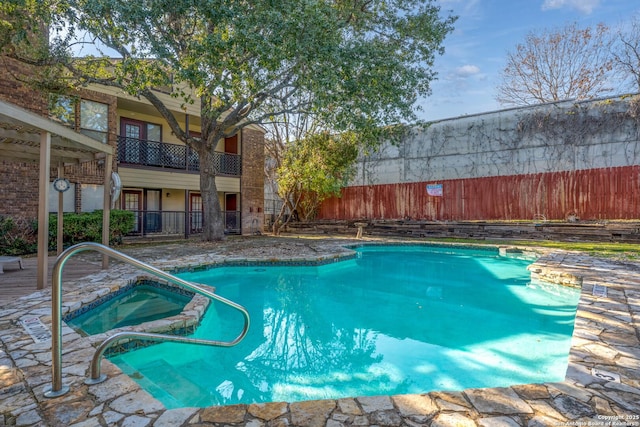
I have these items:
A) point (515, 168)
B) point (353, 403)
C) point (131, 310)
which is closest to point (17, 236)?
point (131, 310)

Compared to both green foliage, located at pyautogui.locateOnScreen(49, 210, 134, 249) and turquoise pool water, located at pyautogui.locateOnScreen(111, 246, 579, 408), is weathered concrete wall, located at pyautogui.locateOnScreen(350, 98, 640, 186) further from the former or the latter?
green foliage, located at pyautogui.locateOnScreen(49, 210, 134, 249)

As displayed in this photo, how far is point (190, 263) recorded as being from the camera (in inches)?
307

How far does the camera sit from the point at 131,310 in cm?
531

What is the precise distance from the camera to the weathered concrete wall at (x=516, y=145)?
1342cm

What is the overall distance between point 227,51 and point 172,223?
9185 millimetres

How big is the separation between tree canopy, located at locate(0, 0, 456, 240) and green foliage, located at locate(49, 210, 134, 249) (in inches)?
150

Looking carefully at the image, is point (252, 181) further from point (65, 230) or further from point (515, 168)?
point (515, 168)

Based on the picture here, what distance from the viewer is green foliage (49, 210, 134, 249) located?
10.1m

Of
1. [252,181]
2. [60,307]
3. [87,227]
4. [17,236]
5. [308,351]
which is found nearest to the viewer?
[60,307]

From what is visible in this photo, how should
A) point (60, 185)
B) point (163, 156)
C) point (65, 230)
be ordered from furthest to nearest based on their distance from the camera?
1. point (163, 156)
2. point (65, 230)
3. point (60, 185)

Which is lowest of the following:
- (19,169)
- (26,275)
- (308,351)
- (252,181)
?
(308,351)

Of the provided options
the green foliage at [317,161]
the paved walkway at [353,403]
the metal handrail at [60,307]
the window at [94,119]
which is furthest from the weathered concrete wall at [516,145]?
the metal handrail at [60,307]

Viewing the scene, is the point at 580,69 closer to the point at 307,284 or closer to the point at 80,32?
the point at 307,284

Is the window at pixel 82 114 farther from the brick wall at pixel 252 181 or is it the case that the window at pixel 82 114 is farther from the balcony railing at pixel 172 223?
the brick wall at pixel 252 181
